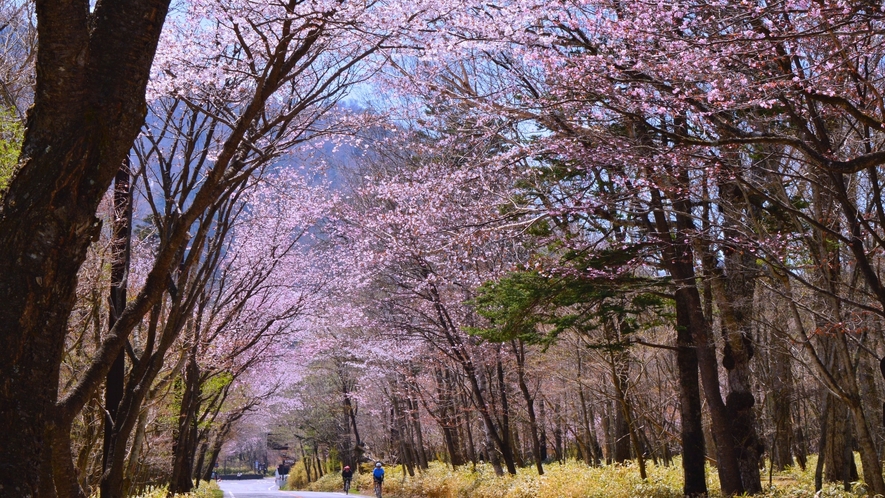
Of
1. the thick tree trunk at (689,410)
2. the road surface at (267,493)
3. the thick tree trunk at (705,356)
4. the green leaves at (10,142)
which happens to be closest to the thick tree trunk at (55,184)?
the green leaves at (10,142)

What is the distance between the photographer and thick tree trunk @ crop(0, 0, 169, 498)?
2658 millimetres

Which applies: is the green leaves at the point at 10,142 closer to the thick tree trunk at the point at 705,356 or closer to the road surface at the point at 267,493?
the thick tree trunk at the point at 705,356

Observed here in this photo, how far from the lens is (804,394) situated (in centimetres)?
2016

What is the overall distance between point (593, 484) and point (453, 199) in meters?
6.41

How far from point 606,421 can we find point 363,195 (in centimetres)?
1437

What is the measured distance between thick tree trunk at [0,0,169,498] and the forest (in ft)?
0.04

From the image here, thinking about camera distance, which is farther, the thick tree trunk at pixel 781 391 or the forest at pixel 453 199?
the thick tree trunk at pixel 781 391


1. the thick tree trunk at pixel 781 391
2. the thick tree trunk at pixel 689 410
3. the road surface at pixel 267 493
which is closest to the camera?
the thick tree trunk at pixel 689 410

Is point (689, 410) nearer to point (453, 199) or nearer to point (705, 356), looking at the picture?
point (705, 356)

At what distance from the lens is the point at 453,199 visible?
14.4m

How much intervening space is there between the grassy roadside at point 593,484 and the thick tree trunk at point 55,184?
32.1ft

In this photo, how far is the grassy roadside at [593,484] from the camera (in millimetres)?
12406

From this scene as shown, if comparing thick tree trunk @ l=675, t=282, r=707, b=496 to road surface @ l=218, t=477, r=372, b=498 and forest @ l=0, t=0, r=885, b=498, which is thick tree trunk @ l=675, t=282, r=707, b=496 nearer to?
forest @ l=0, t=0, r=885, b=498

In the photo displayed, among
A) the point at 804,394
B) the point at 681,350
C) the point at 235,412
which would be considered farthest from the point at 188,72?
the point at 235,412
